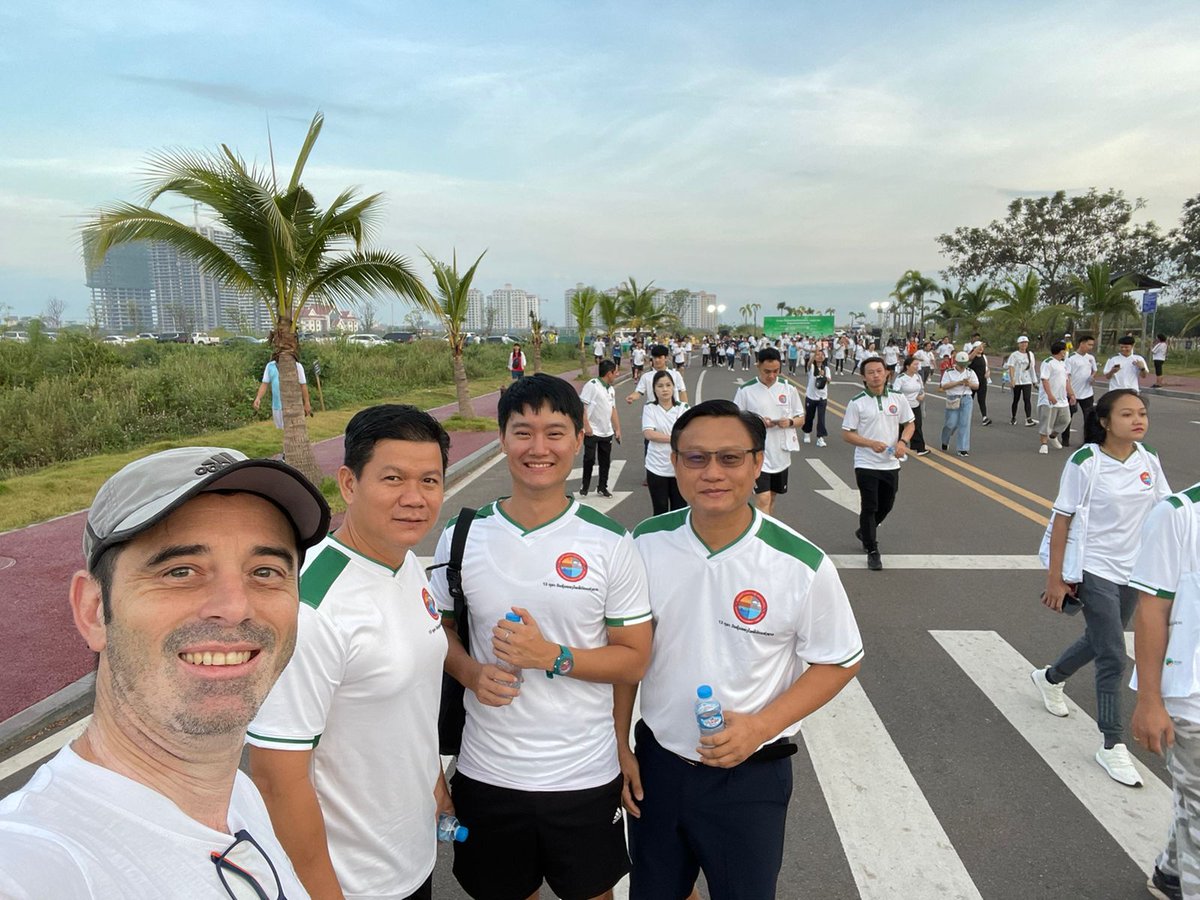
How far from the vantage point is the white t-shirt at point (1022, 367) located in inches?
586

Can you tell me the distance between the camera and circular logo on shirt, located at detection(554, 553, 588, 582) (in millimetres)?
2127

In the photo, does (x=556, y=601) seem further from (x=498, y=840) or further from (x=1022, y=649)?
(x=1022, y=649)

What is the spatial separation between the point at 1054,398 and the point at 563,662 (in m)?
12.9

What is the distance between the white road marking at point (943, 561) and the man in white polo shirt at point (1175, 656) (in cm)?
405

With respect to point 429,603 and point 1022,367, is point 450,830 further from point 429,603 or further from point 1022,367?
point 1022,367

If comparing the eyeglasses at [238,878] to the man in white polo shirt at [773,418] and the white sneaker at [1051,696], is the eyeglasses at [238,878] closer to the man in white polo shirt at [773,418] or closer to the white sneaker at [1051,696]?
the white sneaker at [1051,696]

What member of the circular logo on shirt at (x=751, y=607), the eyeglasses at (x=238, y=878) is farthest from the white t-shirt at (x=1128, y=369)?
the eyeglasses at (x=238, y=878)

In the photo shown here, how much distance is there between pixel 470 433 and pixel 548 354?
107 feet

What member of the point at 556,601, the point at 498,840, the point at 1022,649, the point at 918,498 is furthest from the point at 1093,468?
the point at 918,498

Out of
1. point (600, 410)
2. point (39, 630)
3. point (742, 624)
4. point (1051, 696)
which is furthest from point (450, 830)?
point (600, 410)

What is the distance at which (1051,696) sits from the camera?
4.20 meters

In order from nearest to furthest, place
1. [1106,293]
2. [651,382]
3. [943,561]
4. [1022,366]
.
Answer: [943,561]
[651,382]
[1022,366]
[1106,293]

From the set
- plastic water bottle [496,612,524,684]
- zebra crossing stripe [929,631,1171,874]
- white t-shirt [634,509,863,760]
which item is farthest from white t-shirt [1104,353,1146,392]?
plastic water bottle [496,612,524,684]

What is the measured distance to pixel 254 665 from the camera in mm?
1103
